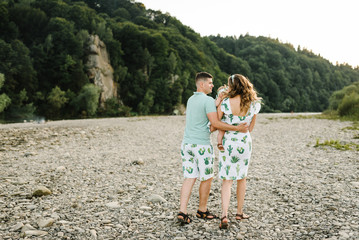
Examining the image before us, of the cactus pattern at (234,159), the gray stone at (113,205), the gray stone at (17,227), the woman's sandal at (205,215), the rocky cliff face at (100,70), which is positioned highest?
the rocky cliff face at (100,70)

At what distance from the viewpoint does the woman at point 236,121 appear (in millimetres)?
3971

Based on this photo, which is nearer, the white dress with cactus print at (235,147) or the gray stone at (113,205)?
the white dress with cactus print at (235,147)

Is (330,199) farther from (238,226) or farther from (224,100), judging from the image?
(224,100)

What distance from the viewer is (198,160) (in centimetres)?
413

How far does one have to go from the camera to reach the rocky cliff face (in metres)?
57.1

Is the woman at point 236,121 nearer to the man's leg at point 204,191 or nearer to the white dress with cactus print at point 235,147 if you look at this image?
the white dress with cactus print at point 235,147

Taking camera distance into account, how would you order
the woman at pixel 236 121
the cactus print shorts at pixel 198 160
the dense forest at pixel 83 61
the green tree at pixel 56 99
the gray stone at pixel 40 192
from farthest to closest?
the green tree at pixel 56 99 < the dense forest at pixel 83 61 < the gray stone at pixel 40 192 < the cactus print shorts at pixel 198 160 < the woman at pixel 236 121

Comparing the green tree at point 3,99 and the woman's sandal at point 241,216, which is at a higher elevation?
the green tree at point 3,99

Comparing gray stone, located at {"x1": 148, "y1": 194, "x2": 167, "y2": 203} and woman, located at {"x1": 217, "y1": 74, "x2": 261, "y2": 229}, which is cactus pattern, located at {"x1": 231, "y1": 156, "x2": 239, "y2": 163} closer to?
woman, located at {"x1": 217, "y1": 74, "x2": 261, "y2": 229}

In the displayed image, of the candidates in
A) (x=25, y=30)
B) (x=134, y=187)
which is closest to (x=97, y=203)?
(x=134, y=187)

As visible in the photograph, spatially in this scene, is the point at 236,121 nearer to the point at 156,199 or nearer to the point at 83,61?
the point at 156,199

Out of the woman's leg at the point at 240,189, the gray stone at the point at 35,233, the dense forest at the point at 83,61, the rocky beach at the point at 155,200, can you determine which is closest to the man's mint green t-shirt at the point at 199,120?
the woman's leg at the point at 240,189

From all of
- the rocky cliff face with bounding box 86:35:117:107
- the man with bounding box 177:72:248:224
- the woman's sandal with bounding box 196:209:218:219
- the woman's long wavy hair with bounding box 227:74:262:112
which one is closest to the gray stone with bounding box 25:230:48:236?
the man with bounding box 177:72:248:224

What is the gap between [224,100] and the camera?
4.04m
